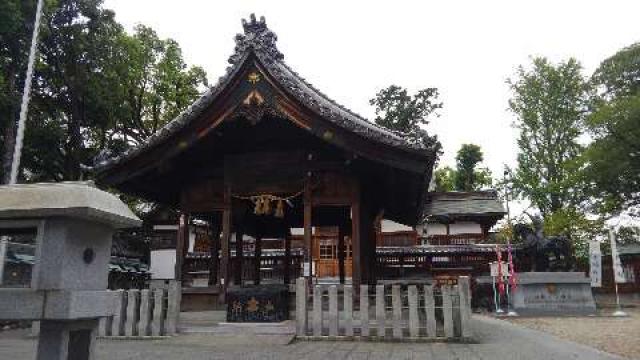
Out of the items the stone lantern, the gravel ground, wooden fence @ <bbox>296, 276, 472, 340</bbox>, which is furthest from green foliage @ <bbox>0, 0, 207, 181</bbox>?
the gravel ground

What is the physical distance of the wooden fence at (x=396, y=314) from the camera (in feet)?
30.5

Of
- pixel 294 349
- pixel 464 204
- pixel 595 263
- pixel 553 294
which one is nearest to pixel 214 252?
pixel 294 349

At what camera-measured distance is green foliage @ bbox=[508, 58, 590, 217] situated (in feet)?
116

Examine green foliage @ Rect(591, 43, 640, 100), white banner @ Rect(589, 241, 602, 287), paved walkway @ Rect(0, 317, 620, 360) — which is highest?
green foliage @ Rect(591, 43, 640, 100)

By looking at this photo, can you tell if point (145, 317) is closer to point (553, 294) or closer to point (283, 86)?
point (283, 86)

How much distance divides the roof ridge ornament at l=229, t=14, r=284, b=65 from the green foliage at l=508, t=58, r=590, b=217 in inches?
1112

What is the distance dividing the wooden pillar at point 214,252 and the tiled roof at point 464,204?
63.1 feet

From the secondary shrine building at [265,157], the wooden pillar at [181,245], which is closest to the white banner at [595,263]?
the secondary shrine building at [265,157]

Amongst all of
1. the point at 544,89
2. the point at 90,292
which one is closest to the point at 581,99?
the point at 544,89

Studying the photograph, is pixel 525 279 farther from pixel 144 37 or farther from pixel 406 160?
pixel 144 37

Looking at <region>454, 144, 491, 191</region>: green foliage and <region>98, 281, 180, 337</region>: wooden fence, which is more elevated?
<region>454, 144, 491, 191</region>: green foliage

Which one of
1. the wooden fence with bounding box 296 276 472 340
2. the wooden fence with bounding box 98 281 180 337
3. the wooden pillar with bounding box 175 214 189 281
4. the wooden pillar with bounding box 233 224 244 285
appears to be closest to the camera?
the wooden fence with bounding box 296 276 472 340

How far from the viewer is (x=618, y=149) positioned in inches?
1180

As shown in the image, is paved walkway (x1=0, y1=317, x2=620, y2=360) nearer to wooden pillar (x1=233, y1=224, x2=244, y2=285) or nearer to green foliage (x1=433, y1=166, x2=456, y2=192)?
wooden pillar (x1=233, y1=224, x2=244, y2=285)
